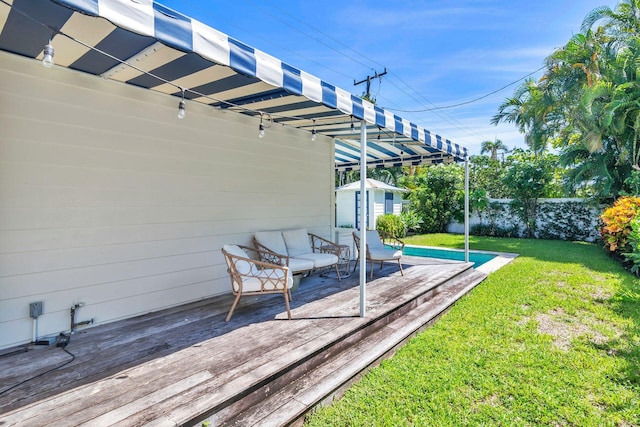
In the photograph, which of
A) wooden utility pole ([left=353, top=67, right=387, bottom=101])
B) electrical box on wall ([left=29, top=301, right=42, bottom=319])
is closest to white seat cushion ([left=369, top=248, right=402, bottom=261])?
electrical box on wall ([left=29, top=301, right=42, bottom=319])

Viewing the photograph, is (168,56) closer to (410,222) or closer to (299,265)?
(299,265)

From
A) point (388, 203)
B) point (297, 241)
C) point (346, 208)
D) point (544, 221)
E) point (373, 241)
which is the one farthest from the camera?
point (388, 203)

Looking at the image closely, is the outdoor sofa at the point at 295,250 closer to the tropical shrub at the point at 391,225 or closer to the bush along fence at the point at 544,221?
the tropical shrub at the point at 391,225

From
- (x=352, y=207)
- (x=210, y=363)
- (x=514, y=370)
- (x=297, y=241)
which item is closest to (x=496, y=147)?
(x=352, y=207)

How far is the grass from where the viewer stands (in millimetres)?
2582

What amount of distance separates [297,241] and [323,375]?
11.3ft

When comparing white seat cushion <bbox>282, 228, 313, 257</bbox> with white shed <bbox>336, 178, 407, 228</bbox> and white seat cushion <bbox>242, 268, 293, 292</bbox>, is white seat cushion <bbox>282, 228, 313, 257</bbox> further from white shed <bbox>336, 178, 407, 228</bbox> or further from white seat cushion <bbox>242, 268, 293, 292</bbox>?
white shed <bbox>336, 178, 407, 228</bbox>

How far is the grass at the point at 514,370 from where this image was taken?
2582 millimetres

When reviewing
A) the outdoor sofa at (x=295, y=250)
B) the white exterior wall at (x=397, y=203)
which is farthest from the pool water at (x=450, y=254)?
the white exterior wall at (x=397, y=203)

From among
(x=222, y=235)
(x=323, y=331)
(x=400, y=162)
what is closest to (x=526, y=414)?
(x=323, y=331)

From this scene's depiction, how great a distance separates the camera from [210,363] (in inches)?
114

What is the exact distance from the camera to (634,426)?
248 cm

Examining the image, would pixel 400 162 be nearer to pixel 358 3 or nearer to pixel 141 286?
pixel 358 3

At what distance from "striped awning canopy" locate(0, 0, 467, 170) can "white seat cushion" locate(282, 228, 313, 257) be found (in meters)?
2.22
